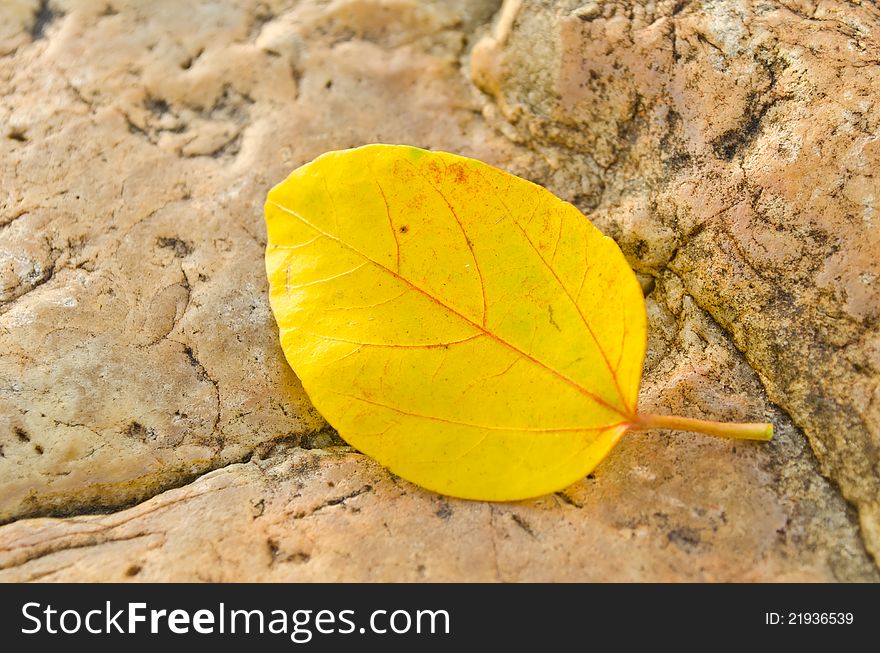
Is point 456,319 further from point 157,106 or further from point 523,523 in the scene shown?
point 157,106

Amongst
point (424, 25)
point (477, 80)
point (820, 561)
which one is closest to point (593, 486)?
point (820, 561)

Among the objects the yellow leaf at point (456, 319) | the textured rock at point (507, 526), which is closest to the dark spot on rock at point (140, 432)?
the textured rock at point (507, 526)

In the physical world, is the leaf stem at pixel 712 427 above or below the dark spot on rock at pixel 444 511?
above

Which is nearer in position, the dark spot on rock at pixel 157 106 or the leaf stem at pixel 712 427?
the leaf stem at pixel 712 427

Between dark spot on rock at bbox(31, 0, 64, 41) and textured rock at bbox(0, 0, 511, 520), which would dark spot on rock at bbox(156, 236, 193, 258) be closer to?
textured rock at bbox(0, 0, 511, 520)

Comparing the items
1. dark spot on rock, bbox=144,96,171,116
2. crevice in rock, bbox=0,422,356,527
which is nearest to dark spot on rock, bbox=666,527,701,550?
crevice in rock, bbox=0,422,356,527

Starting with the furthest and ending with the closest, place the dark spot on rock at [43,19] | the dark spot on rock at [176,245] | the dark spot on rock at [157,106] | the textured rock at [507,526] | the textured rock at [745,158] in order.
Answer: the dark spot on rock at [43,19] < the dark spot on rock at [157,106] < the dark spot on rock at [176,245] < the textured rock at [745,158] < the textured rock at [507,526]

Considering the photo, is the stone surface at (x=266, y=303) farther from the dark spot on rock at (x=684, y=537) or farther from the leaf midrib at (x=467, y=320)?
the leaf midrib at (x=467, y=320)

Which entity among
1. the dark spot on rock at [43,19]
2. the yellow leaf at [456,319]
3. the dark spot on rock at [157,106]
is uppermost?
the dark spot on rock at [43,19]

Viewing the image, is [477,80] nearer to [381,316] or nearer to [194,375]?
[381,316]

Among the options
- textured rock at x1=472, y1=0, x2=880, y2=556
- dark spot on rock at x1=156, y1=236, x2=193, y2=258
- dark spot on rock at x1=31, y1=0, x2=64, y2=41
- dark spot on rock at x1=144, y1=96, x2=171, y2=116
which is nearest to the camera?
textured rock at x1=472, y1=0, x2=880, y2=556
